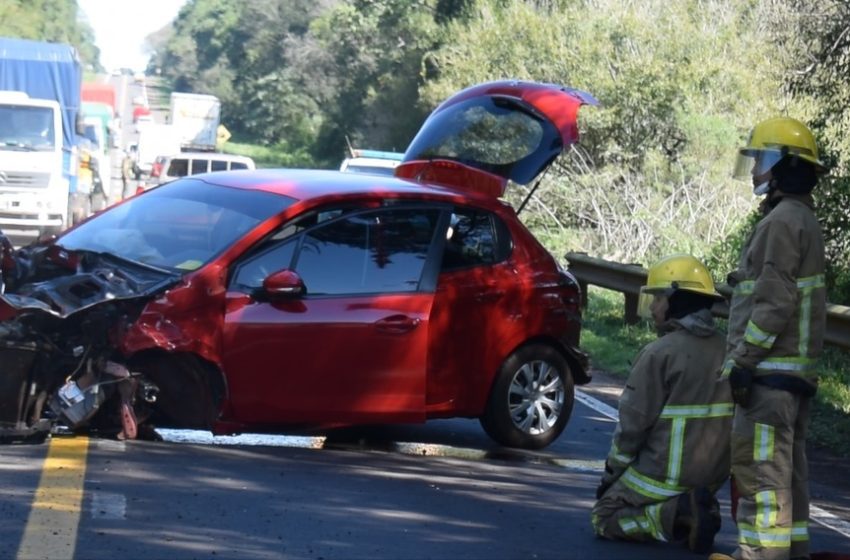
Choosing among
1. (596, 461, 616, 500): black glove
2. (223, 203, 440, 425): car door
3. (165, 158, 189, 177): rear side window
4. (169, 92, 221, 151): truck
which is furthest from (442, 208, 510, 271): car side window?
(169, 92, 221, 151): truck

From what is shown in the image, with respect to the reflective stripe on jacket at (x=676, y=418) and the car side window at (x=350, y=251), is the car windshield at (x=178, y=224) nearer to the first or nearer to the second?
the car side window at (x=350, y=251)

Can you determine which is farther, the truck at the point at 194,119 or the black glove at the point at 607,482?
the truck at the point at 194,119

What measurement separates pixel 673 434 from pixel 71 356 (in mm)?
3318

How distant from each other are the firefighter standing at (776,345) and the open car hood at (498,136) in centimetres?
379

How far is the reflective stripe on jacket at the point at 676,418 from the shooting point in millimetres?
6777

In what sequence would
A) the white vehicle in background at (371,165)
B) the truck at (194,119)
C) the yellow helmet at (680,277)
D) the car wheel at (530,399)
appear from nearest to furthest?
1. the yellow helmet at (680,277)
2. the car wheel at (530,399)
3. the white vehicle in background at (371,165)
4. the truck at (194,119)

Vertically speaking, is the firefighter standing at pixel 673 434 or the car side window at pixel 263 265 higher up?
the car side window at pixel 263 265

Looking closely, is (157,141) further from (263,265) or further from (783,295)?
(783,295)

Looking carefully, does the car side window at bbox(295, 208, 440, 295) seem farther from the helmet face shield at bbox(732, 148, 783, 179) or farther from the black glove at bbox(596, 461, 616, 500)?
the helmet face shield at bbox(732, 148, 783, 179)

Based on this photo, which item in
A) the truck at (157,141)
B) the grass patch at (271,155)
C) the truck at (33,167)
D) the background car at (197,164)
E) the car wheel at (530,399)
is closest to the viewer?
the car wheel at (530,399)

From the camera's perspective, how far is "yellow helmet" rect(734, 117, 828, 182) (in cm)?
622

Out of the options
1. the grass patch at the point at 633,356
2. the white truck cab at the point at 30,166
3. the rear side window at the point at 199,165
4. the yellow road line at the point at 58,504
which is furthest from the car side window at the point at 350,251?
the rear side window at the point at 199,165

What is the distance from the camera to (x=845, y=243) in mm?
13820

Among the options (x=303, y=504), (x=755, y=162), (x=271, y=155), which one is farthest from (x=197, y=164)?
(x=271, y=155)
